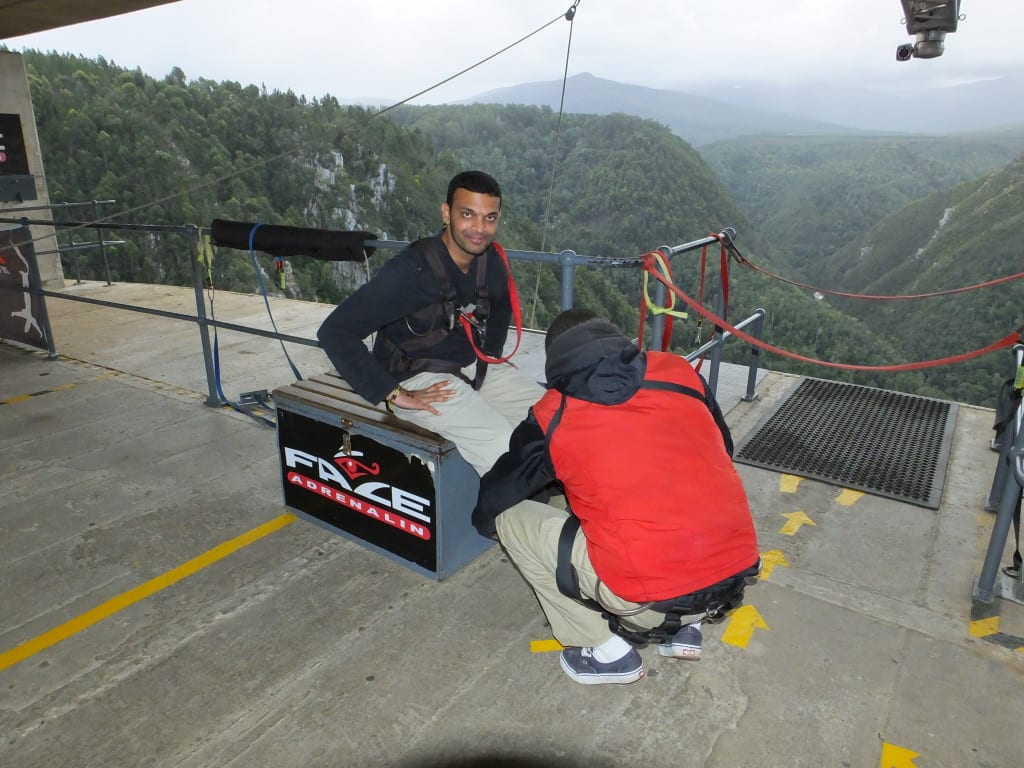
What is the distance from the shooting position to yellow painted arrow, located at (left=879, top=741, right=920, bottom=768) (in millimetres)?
1958

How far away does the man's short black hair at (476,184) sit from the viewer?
104 inches

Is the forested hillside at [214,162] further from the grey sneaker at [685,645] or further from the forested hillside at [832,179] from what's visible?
the forested hillside at [832,179]

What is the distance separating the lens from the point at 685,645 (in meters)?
2.36

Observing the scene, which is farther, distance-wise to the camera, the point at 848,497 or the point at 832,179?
the point at 832,179

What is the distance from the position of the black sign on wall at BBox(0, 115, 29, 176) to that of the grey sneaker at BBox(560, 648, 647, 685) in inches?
414

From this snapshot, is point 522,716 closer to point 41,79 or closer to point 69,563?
point 69,563

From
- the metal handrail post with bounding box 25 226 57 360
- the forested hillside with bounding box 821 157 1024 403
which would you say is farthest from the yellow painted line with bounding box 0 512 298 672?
the forested hillside with bounding box 821 157 1024 403

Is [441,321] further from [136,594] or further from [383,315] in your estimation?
[136,594]

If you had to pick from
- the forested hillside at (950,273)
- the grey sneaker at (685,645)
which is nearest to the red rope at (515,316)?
the grey sneaker at (685,645)

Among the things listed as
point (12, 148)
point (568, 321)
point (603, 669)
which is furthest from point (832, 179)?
point (603, 669)

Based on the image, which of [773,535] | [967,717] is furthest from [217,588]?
[967,717]

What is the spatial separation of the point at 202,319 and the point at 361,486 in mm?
2435

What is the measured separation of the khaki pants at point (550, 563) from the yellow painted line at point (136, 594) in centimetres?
149

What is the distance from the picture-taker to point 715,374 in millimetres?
4395
